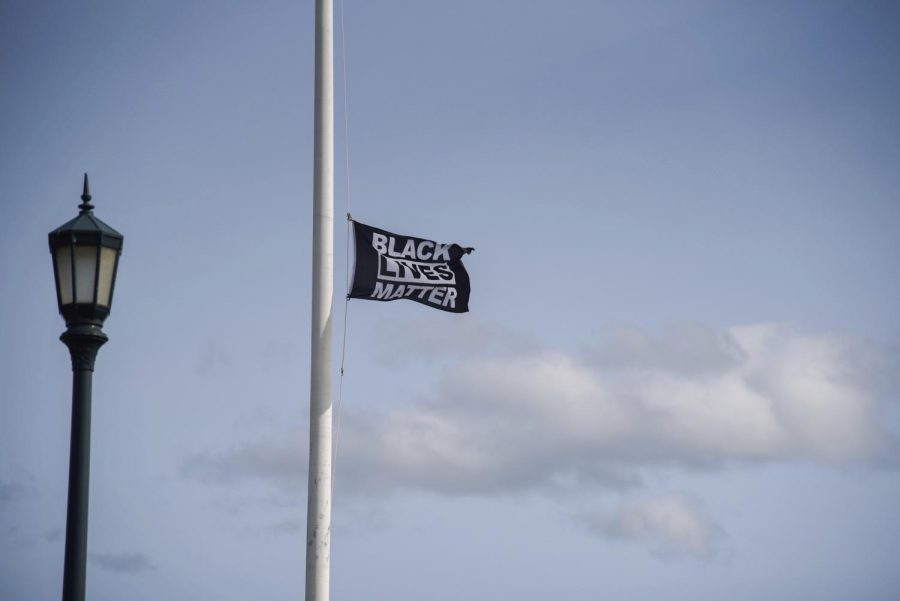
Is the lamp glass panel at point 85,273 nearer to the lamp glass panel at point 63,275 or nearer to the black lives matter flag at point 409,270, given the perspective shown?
the lamp glass panel at point 63,275

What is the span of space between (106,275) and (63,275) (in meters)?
0.43

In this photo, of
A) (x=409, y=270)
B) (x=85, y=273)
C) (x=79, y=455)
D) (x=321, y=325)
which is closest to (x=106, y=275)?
(x=85, y=273)

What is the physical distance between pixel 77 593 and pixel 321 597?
723cm

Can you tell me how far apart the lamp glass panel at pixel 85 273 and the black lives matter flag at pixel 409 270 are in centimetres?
855

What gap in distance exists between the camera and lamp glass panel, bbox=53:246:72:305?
487 inches

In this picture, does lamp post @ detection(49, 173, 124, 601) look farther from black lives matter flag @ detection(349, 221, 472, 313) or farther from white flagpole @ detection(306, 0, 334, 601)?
black lives matter flag @ detection(349, 221, 472, 313)

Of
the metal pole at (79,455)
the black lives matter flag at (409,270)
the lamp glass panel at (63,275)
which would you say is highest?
the black lives matter flag at (409,270)

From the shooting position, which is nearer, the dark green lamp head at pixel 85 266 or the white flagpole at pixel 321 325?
the dark green lamp head at pixel 85 266

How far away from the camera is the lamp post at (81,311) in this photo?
12039 millimetres

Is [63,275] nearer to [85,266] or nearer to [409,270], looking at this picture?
[85,266]

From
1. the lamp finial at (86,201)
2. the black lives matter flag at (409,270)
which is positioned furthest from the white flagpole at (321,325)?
the lamp finial at (86,201)

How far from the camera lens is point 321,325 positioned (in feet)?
64.7

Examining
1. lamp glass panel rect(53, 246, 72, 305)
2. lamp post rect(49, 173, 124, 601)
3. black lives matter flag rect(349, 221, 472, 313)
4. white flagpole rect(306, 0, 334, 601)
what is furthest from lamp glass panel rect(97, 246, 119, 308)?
black lives matter flag rect(349, 221, 472, 313)

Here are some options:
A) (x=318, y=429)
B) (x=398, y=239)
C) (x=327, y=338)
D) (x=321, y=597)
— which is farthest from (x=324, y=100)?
(x=321, y=597)
